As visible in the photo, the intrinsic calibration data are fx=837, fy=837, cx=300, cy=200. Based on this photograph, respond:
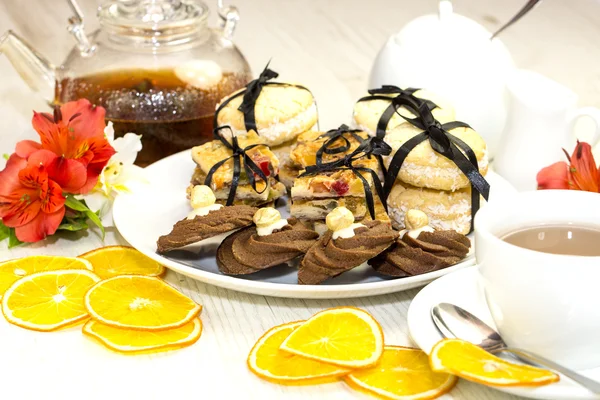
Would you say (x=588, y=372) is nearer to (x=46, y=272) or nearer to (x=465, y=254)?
(x=465, y=254)

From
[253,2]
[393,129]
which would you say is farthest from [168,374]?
[253,2]

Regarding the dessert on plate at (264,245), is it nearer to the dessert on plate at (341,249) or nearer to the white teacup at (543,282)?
the dessert on plate at (341,249)

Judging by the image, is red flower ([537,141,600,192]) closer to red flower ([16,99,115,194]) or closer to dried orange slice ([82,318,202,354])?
dried orange slice ([82,318,202,354])

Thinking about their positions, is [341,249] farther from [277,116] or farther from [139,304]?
[277,116]

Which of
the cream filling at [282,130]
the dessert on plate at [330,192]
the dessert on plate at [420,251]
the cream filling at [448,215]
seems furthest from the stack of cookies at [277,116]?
the dessert on plate at [420,251]

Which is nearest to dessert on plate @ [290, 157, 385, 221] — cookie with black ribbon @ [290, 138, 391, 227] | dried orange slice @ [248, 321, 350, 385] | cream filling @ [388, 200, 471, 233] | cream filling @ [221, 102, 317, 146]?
cookie with black ribbon @ [290, 138, 391, 227]
